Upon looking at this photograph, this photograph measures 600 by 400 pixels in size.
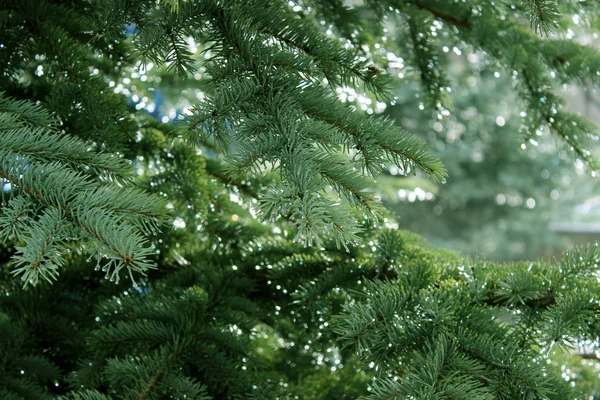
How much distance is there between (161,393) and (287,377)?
0.66 ft

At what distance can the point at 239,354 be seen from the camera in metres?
0.64

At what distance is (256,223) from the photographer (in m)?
0.85

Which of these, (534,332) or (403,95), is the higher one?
(403,95)

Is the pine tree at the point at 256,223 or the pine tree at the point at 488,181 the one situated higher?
the pine tree at the point at 488,181

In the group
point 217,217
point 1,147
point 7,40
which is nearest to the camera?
point 1,147

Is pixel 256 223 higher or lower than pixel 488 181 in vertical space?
lower

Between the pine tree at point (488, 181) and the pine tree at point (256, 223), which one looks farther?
the pine tree at point (488, 181)

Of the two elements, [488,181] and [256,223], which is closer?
[256,223]

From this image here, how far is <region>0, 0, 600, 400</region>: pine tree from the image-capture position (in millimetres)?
448

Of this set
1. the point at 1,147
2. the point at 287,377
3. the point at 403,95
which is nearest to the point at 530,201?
the point at 403,95

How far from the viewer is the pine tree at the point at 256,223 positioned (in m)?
0.45

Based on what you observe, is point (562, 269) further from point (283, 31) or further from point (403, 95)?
point (403, 95)

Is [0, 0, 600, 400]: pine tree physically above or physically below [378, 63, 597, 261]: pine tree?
below

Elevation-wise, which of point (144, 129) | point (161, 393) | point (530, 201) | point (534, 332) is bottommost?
point (161, 393)
